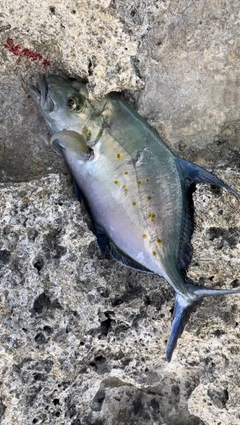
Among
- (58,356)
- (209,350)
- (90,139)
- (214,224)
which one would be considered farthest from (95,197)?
(209,350)

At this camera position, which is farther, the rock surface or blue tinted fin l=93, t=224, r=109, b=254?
blue tinted fin l=93, t=224, r=109, b=254

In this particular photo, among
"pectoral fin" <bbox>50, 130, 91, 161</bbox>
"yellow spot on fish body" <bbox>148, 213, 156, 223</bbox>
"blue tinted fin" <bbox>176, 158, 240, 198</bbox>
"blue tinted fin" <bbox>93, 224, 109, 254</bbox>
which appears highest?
"pectoral fin" <bbox>50, 130, 91, 161</bbox>

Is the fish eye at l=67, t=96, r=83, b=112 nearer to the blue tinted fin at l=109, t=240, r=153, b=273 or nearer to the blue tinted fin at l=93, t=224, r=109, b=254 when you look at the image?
the blue tinted fin at l=93, t=224, r=109, b=254

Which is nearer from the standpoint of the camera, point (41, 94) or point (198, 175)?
point (198, 175)

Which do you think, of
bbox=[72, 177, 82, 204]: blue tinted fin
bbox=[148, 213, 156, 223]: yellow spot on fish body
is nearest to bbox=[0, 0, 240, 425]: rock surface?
bbox=[72, 177, 82, 204]: blue tinted fin

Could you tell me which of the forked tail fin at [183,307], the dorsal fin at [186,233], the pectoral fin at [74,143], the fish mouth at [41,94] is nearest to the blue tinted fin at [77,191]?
the pectoral fin at [74,143]

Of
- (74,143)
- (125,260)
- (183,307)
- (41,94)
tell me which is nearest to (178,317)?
(183,307)

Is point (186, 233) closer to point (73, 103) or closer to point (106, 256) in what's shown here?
point (106, 256)

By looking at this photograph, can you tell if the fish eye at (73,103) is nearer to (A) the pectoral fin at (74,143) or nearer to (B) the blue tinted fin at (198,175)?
(A) the pectoral fin at (74,143)
